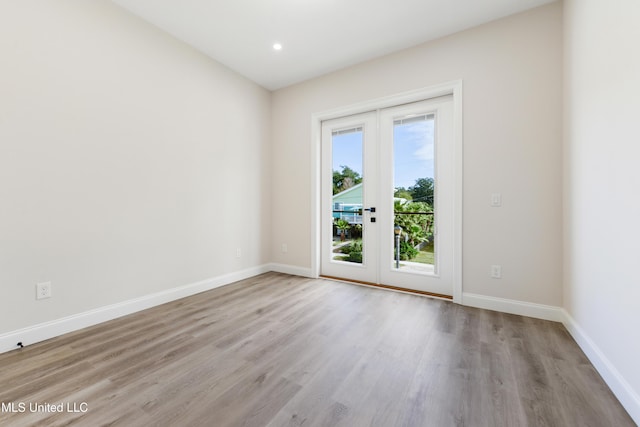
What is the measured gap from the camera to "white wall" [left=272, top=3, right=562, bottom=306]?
238 cm

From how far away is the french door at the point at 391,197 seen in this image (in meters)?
3.00

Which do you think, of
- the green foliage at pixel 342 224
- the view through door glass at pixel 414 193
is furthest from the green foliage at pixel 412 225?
the green foliage at pixel 342 224

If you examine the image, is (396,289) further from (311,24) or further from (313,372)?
(311,24)

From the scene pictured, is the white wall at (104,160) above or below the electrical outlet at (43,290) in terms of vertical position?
above

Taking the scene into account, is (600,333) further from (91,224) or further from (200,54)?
(200,54)

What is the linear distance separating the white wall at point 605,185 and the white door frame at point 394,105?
0.83 meters

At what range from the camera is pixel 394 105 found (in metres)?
3.29

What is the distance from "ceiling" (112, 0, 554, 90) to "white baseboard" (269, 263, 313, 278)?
2.83m

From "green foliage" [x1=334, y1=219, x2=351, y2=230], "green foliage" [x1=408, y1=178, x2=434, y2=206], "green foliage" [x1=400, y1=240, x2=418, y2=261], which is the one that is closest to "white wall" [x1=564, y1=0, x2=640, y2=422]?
"green foliage" [x1=408, y1=178, x2=434, y2=206]

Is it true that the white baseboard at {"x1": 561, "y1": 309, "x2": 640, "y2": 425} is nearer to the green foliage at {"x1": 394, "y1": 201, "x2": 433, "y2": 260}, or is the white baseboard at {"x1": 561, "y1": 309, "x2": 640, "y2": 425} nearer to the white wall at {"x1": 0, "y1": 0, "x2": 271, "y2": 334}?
the green foliage at {"x1": 394, "y1": 201, "x2": 433, "y2": 260}

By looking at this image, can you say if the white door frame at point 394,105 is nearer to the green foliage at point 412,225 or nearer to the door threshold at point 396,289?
the door threshold at point 396,289

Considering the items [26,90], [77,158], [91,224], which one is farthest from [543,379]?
[26,90]

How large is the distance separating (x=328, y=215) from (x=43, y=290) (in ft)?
9.70

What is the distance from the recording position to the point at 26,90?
1952 millimetres
